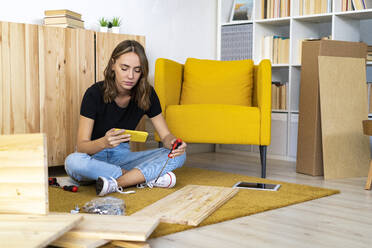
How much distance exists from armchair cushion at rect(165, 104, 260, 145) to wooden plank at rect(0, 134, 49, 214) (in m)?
1.63

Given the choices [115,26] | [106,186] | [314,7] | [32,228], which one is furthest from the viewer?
[314,7]

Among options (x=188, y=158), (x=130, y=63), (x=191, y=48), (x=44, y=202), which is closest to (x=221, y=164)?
(x=188, y=158)

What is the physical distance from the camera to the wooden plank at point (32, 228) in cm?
125

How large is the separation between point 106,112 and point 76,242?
1177mm

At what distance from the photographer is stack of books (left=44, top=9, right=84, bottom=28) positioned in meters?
2.99

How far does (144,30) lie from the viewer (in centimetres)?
391

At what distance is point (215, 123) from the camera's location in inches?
119

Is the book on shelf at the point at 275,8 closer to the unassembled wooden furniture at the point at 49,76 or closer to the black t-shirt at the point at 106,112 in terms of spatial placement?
the unassembled wooden furniture at the point at 49,76

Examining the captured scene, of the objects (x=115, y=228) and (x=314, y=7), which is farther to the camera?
(x=314, y=7)

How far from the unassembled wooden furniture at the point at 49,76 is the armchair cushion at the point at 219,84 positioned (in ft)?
2.11

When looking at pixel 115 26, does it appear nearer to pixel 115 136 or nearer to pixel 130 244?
pixel 115 136

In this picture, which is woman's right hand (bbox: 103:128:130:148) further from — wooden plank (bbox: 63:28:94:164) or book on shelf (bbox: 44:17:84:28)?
book on shelf (bbox: 44:17:84:28)

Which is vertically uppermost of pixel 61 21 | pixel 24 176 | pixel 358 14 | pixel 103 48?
pixel 358 14

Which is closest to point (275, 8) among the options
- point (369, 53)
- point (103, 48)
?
point (369, 53)
